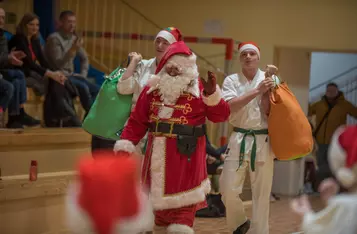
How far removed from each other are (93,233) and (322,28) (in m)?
6.79

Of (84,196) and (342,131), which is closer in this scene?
(84,196)

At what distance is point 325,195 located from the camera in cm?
262

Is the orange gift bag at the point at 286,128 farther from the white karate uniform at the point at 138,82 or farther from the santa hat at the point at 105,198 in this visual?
the santa hat at the point at 105,198

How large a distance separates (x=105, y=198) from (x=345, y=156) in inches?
40.2

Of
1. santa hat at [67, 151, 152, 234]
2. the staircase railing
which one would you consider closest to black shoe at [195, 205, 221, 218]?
santa hat at [67, 151, 152, 234]

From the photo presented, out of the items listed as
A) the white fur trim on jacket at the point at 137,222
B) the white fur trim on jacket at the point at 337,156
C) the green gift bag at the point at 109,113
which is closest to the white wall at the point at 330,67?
the green gift bag at the point at 109,113

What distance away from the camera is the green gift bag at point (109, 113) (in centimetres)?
413

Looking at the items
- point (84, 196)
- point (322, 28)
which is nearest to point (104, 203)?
point (84, 196)

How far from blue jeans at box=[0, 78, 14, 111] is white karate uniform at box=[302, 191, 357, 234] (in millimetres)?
3295

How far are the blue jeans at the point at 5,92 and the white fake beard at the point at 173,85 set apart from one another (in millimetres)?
2023

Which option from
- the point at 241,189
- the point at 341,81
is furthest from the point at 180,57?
the point at 341,81

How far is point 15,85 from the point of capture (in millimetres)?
5375

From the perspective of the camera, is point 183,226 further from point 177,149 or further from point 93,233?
point 93,233

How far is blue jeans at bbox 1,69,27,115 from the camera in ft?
17.6
